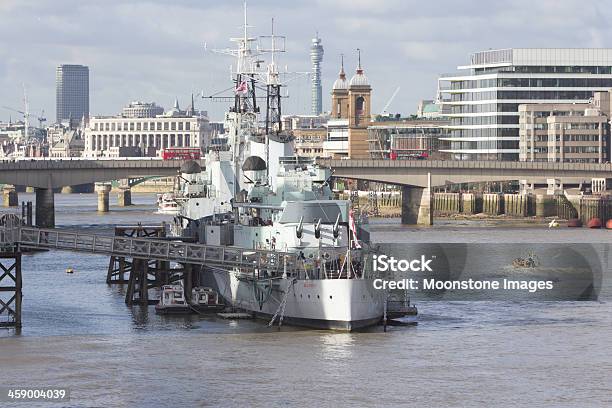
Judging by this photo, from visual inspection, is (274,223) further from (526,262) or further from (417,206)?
(417,206)

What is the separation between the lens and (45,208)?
158625 mm

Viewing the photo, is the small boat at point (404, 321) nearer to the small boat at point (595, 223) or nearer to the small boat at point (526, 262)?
the small boat at point (526, 262)

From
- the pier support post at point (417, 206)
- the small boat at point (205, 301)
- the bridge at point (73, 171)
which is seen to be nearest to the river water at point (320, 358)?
the small boat at point (205, 301)

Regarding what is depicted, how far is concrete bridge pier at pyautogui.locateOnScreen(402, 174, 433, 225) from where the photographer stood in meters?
166

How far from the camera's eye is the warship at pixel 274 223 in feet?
225

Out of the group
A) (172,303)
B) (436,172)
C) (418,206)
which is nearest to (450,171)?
(436,172)

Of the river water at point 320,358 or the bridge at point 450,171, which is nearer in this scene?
the river water at point 320,358

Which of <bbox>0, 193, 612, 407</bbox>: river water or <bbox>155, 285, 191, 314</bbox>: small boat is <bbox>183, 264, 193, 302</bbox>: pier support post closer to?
<bbox>155, 285, 191, 314</bbox>: small boat

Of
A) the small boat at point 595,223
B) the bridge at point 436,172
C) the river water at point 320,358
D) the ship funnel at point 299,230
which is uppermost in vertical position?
the bridge at point 436,172

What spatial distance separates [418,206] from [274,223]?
309 feet

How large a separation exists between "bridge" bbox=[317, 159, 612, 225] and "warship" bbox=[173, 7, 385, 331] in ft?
220

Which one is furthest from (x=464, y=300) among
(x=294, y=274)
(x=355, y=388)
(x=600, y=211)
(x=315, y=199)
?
(x=600, y=211)

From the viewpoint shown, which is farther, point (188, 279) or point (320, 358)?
point (188, 279)

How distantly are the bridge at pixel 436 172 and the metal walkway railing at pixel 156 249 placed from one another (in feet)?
295
